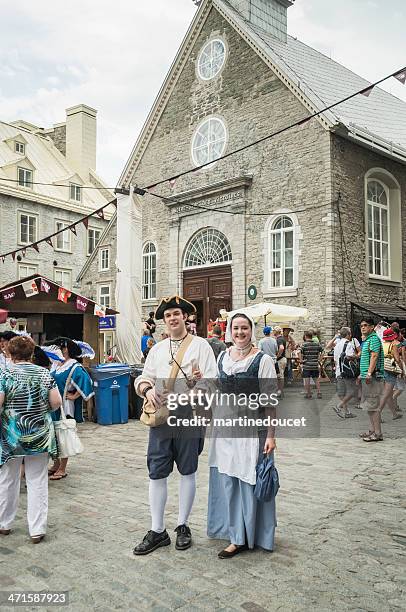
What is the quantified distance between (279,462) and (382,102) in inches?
884

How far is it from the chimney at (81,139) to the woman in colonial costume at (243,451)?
102ft

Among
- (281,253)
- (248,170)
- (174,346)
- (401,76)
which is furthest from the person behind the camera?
(248,170)

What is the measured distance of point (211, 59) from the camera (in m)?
20.8

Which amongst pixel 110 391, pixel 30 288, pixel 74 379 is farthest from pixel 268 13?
pixel 74 379

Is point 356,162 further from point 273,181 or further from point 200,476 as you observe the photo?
point 200,476

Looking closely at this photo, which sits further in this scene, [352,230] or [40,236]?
[40,236]

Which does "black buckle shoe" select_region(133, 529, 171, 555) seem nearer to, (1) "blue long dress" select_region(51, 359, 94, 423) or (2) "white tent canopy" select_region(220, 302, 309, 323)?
(1) "blue long dress" select_region(51, 359, 94, 423)

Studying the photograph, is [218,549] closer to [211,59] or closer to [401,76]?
[401,76]

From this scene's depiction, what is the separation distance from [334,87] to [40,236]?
16988mm

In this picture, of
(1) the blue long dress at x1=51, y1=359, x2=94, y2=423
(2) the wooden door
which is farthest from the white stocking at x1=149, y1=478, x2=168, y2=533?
(2) the wooden door

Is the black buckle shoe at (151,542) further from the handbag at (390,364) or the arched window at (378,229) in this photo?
the arched window at (378,229)

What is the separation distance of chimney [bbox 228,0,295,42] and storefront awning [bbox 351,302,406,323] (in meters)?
12.2

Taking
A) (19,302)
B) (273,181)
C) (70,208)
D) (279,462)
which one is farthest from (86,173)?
(279,462)

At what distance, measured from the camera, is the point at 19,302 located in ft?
37.5
